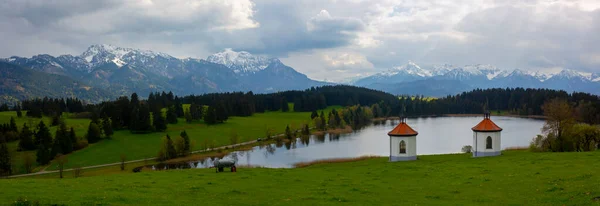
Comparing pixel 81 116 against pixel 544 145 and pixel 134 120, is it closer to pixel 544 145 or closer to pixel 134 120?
pixel 134 120

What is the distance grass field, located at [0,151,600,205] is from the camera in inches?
742

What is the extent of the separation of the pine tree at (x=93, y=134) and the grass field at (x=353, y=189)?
7161 cm

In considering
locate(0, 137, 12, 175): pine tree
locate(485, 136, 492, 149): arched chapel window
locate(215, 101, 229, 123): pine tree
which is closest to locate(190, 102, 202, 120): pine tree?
locate(215, 101, 229, 123): pine tree

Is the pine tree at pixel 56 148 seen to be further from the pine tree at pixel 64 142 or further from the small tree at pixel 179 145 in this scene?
the small tree at pixel 179 145

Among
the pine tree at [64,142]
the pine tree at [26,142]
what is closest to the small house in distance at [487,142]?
the pine tree at [64,142]

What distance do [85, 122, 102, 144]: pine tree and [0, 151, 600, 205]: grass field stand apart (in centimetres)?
7161

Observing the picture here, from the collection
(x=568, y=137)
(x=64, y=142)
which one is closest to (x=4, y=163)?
(x=64, y=142)

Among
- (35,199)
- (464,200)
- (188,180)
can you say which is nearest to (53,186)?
(35,199)

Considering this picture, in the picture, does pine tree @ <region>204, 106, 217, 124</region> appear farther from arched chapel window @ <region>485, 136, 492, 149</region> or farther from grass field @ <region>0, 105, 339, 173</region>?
arched chapel window @ <region>485, 136, 492, 149</region>

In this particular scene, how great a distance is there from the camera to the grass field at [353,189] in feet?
61.9

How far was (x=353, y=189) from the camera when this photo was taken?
23438mm

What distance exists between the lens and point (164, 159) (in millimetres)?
79812

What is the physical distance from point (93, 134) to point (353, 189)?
82.6 m

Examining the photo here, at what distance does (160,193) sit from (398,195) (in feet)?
38.9
